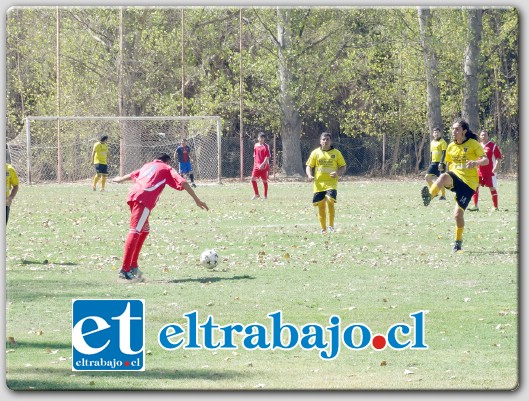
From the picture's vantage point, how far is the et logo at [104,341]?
27.4ft

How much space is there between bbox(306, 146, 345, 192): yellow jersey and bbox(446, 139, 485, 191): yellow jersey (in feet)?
12.3

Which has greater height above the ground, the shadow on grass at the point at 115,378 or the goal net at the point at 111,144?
the goal net at the point at 111,144

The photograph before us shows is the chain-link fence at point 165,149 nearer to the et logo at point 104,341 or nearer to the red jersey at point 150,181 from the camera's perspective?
the red jersey at point 150,181

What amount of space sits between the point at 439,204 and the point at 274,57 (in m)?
15.4

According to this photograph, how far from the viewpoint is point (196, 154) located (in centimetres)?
4041

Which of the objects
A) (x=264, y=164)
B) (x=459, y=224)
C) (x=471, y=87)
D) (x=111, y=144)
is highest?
(x=471, y=87)

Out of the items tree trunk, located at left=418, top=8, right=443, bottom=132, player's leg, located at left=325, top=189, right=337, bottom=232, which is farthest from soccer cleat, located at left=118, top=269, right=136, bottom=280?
tree trunk, located at left=418, top=8, right=443, bottom=132

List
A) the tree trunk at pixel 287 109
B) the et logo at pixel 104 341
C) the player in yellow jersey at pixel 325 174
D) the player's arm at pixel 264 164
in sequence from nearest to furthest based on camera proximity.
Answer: the et logo at pixel 104 341 → the player in yellow jersey at pixel 325 174 → the player's arm at pixel 264 164 → the tree trunk at pixel 287 109

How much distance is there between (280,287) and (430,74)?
77.1 feet

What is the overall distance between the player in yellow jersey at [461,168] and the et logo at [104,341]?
26.0 feet

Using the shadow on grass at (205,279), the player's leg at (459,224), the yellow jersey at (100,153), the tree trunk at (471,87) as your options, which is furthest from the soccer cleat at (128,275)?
the tree trunk at (471,87)

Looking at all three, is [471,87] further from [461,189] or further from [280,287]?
[280,287]

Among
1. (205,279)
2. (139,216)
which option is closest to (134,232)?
(139,216)

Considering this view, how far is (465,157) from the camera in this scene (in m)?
15.8
